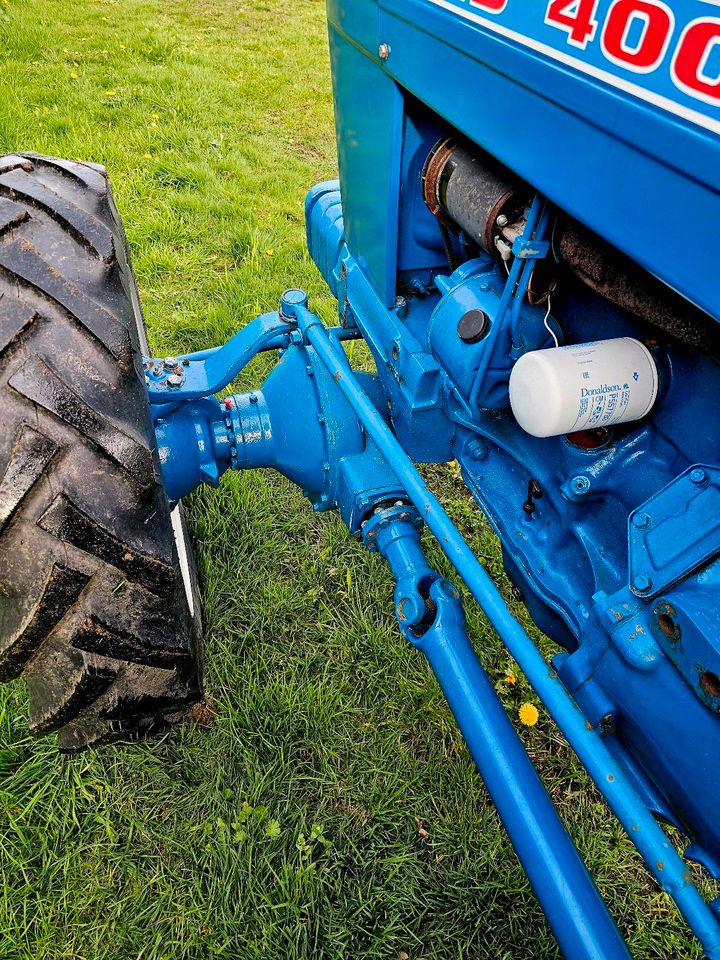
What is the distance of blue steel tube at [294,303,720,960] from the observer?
854mm

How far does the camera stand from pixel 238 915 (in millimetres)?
1473

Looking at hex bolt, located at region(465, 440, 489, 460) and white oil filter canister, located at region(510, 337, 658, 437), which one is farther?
hex bolt, located at region(465, 440, 489, 460)

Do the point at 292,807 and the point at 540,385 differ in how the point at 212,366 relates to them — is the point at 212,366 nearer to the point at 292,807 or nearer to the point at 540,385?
the point at 540,385

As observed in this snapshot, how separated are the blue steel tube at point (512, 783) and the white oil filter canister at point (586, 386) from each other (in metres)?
0.44

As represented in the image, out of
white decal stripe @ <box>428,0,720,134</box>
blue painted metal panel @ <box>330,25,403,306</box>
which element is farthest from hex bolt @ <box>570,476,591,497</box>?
blue painted metal panel @ <box>330,25,403,306</box>

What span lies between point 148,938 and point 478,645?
1115 mm

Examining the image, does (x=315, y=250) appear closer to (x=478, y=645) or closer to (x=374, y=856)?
(x=478, y=645)

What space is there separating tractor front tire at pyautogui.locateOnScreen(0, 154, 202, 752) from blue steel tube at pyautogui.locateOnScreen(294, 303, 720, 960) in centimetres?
50

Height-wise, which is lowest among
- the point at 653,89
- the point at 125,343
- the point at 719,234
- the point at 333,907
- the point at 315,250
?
the point at 333,907

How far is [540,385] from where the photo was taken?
1.03 metres

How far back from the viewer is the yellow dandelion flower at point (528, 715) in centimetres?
185

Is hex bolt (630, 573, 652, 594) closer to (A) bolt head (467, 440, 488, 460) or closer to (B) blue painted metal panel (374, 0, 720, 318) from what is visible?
(B) blue painted metal panel (374, 0, 720, 318)

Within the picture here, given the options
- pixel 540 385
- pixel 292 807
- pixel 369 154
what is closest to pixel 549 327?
pixel 540 385

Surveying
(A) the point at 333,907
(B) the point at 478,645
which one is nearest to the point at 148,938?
(A) the point at 333,907
